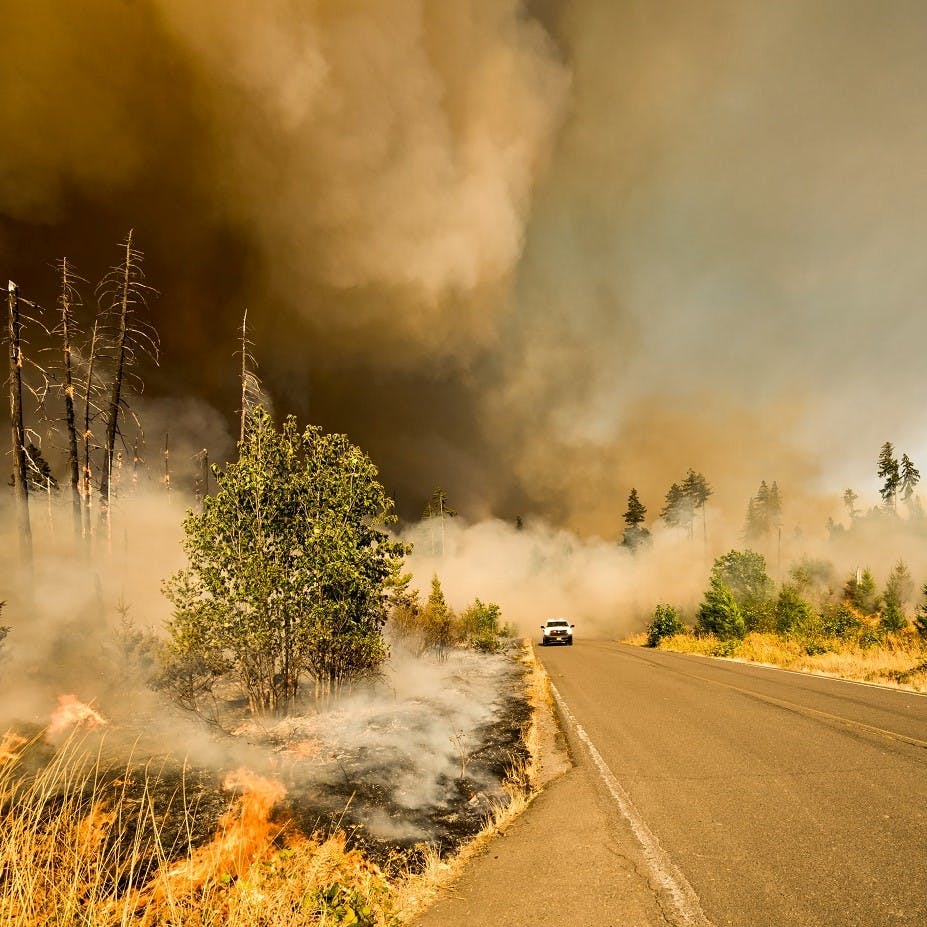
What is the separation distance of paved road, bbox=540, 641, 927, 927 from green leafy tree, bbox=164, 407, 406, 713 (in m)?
5.22

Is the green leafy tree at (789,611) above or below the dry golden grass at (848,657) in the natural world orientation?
above

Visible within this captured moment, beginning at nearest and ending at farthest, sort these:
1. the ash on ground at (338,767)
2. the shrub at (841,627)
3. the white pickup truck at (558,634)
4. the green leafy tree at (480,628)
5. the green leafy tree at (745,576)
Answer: the ash on ground at (338,767) < the shrub at (841,627) < the green leafy tree at (480,628) < the white pickup truck at (558,634) < the green leafy tree at (745,576)

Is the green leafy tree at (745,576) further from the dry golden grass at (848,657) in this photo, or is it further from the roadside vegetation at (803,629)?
the dry golden grass at (848,657)

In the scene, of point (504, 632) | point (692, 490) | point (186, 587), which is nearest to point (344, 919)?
point (186, 587)

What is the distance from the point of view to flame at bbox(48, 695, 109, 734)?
31.3 feet

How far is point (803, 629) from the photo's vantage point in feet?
84.1

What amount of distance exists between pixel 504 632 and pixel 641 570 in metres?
44.2

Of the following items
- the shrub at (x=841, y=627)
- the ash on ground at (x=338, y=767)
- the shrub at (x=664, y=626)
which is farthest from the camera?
the shrub at (x=664, y=626)

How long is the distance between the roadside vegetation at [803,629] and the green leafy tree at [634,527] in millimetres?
34010

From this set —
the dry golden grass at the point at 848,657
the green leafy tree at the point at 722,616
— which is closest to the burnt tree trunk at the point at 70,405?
the dry golden grass at the point at 848,657

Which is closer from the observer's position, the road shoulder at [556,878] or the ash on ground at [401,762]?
the road shoulder at [556,878]

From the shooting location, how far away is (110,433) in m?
19.0

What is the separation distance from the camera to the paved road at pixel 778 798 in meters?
3.59

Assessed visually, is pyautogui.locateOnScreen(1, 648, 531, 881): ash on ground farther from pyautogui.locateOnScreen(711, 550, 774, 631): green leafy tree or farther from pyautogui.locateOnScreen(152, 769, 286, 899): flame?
pyautogui.locateOnScreen(711, 550, 774, 631): green leafy tree
